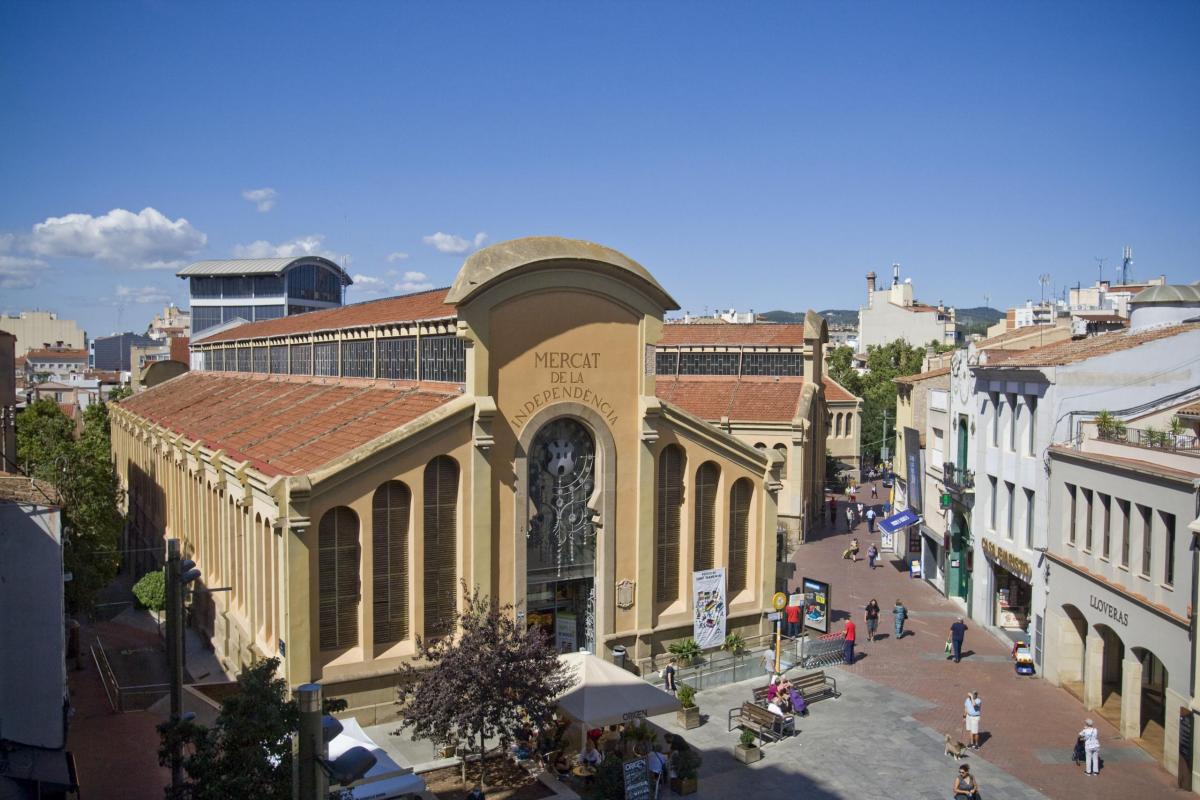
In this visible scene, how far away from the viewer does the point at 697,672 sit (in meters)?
27.6

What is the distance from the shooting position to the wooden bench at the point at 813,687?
1037 inches

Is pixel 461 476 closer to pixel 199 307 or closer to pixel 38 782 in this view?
pixel 38 782

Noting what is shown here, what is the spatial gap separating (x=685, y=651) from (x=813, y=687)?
148 inches

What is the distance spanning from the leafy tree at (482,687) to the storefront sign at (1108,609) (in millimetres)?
14390

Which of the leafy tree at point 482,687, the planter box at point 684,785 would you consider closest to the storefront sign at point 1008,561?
the planter box at point 684,785

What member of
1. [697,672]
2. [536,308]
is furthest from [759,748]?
[536,308]

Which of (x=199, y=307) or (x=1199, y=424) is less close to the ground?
(x=199, y=307)

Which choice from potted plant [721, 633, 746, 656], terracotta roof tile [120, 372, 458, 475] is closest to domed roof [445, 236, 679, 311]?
terracotta roof tile [120, 372, 458, 475]

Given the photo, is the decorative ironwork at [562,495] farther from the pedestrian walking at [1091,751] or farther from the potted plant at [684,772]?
the pedestrian walking at [1091,751]

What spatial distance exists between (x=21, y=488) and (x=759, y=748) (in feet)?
56.4

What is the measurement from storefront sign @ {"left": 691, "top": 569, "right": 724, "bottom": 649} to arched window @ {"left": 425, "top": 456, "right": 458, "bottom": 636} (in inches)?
311

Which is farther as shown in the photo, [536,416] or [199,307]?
[199,307]

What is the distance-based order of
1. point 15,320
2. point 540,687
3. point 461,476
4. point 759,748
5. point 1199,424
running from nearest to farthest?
point 540,687, point 759,748, point 461,476, point 1199,424, point 15,320

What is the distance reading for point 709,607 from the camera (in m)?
29.0
